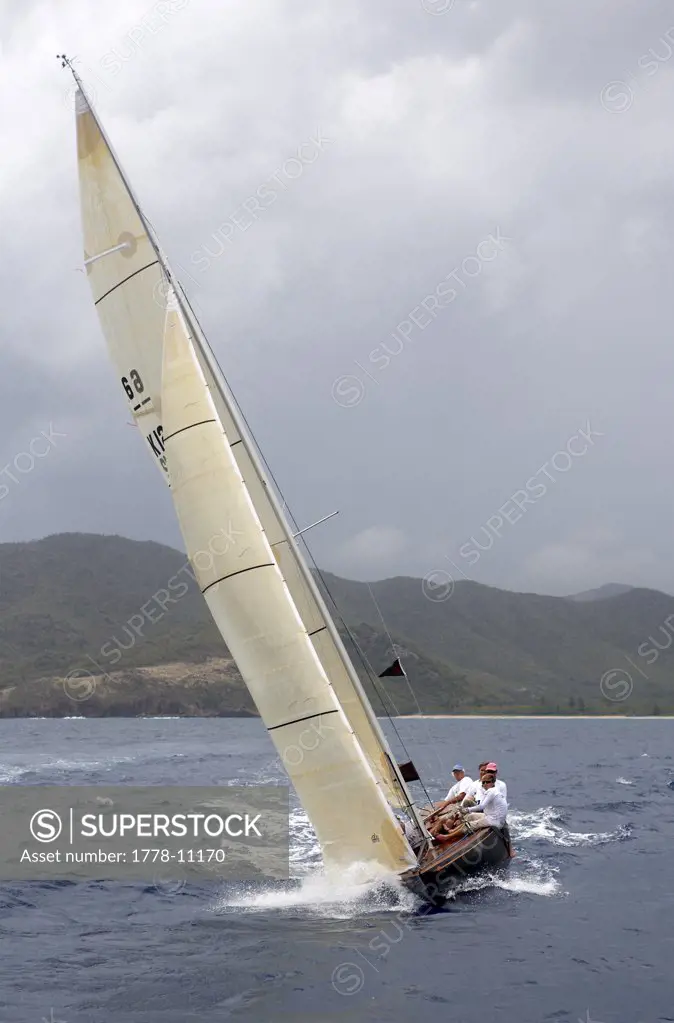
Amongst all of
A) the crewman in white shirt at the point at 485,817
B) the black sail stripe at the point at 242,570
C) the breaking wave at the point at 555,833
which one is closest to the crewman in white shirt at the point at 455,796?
the crewman in white shirt at the point at 485,817

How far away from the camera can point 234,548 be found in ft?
47.5

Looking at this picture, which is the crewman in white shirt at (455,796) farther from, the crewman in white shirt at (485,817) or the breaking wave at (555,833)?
the breaking wave at (555,833)

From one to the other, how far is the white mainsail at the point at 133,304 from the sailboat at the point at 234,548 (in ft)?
0.07

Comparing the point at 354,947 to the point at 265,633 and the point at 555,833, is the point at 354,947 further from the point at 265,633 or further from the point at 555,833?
the point at 555,833

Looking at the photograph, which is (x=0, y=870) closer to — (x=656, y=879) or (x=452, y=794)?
(x=452, y=794)

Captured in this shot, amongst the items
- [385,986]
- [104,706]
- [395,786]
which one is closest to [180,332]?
[395,786]

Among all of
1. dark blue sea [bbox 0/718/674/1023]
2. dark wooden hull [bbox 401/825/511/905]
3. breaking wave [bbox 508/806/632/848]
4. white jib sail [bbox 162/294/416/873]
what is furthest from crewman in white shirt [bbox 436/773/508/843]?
breaking wave [bbox 508/806/632/848]

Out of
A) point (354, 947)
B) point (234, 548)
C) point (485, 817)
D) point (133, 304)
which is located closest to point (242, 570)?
point (234, 548)

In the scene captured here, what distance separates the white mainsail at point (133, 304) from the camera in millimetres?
15914

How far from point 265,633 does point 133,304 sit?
5.38 meters

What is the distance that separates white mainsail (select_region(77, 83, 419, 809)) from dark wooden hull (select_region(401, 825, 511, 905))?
3.26 ft

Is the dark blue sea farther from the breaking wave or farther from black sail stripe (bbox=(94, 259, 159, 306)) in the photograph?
black sail stripe (bbox=(94, 259, 159, 306))

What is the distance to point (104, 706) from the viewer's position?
144 metres

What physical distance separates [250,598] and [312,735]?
1.97 meters
